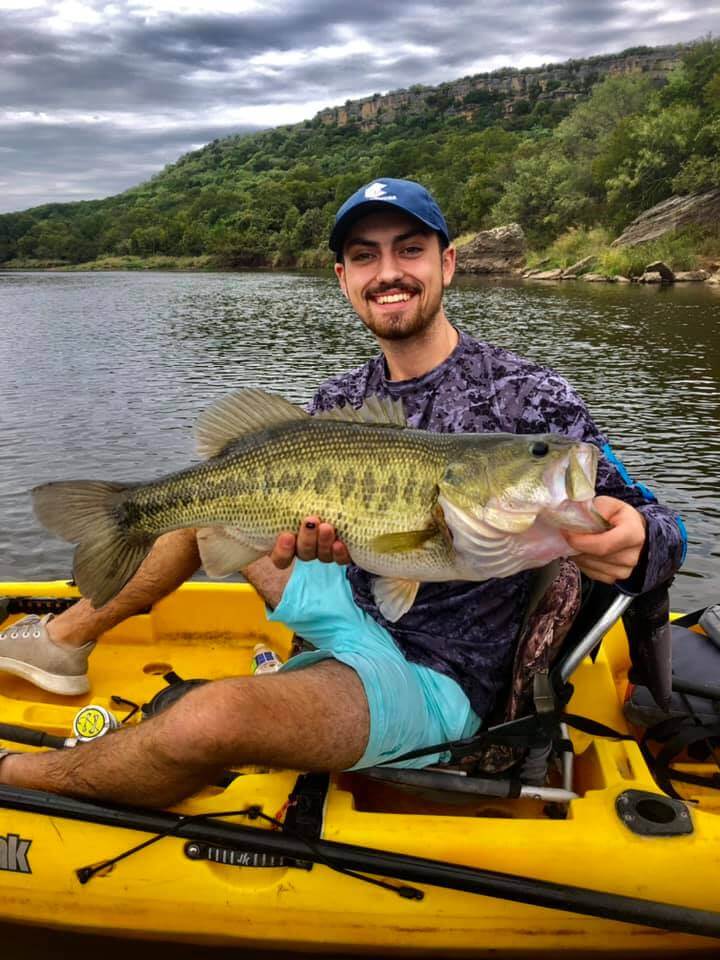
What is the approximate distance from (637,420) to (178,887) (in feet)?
40.4

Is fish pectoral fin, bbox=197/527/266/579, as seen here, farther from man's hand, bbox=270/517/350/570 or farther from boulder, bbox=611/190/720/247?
boulder, bbox=611/190/720/247

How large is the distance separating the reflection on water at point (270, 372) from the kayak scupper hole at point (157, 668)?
3.70 m

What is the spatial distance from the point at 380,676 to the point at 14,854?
159 centimetres

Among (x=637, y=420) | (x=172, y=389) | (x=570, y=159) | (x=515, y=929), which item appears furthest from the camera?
(x=570, y=159)

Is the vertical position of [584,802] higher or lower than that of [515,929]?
higher

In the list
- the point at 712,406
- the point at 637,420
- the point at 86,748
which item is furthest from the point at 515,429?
the point at 712,406

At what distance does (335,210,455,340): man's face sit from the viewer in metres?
3.64

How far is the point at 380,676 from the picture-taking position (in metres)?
3.07

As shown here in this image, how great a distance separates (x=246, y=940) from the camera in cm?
305

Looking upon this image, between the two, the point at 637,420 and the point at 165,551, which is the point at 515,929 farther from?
the point at 637,420

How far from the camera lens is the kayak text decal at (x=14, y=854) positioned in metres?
3.07

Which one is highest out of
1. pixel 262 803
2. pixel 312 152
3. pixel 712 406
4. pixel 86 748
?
pixel 312 152

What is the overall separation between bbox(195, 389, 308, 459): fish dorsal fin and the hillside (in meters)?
49.9

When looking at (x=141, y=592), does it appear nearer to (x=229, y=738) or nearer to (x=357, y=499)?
(x=229, y=738)
